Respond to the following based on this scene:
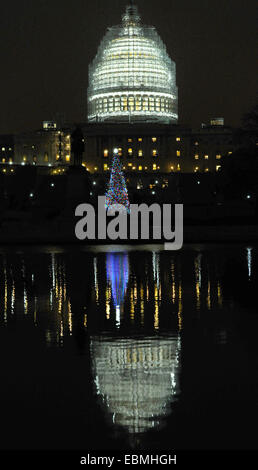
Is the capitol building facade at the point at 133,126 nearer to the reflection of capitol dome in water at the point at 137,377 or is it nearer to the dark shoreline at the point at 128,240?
the dark shoreline at the point at 128,240

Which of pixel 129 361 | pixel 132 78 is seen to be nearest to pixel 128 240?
pixel 129 361

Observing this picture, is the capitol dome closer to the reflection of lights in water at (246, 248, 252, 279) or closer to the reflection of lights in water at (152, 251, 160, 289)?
the reflection of lights in water at (246, 248, 252, 279)

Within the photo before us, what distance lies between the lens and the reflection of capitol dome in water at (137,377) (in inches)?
300

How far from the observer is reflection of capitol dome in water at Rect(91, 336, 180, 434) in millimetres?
7630

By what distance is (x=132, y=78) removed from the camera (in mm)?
147250

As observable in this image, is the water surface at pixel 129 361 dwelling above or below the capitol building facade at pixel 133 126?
below

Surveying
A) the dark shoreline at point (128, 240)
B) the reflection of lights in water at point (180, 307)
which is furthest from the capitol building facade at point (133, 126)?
the reflection of lights in water at point (180, 307)

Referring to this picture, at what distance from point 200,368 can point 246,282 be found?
26.8ft

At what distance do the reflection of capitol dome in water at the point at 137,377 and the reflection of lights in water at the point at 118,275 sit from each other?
1717 mm

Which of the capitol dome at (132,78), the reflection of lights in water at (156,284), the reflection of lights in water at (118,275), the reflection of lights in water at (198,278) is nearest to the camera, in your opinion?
the reflection of lights in water at (156,284)

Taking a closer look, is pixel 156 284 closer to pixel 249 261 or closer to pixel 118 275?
pixel 118 275

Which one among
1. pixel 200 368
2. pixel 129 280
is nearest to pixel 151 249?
pixel 129 280

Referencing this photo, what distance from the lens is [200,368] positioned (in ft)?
30.5

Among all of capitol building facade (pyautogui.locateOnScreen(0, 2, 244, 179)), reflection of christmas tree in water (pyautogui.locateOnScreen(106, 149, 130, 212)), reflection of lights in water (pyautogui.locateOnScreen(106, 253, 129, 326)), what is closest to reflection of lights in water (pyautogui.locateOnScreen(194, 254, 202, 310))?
reflection of lights in water (pyautogui.locateOnScreen(106, 253, 129, 326))
